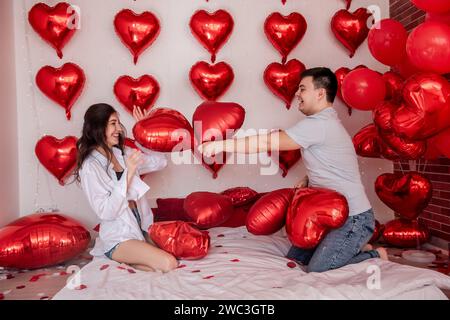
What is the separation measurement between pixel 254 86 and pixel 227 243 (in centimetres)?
126

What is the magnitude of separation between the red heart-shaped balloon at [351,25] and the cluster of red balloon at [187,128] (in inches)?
52.3

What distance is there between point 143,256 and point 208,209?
505 mm

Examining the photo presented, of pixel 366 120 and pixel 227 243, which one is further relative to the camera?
pixel 366 120

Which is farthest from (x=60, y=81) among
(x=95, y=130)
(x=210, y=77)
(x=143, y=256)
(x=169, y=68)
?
(x=143, y=256)

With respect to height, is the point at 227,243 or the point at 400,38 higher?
the point at 400,38

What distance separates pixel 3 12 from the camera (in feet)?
9.65

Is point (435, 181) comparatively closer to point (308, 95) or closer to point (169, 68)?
point (308, 95)

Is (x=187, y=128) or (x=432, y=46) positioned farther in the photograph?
(x=187, y=128)

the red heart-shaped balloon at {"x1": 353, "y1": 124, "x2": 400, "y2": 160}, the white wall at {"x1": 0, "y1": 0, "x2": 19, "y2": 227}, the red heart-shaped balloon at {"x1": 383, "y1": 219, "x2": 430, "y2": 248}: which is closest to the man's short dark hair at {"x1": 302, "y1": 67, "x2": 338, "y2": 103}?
the red heart-shaped balloon at {"x1": 353, "y1": 124, "x2": 400, "y2": 160}

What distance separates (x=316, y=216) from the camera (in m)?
1.89

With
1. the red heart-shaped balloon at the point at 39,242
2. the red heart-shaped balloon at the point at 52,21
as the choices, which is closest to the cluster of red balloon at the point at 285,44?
the red heart-shaped balloon at the point at 52,21

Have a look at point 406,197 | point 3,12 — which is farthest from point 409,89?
point 3,12

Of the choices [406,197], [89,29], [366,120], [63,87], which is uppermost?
[89,29]
